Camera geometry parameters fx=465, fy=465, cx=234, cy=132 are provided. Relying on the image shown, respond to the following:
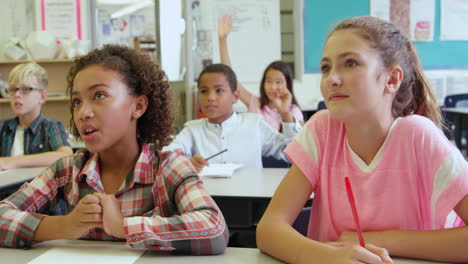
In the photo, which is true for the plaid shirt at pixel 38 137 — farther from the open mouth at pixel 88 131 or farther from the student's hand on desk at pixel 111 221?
the student's hand on desk at pixel 111 221

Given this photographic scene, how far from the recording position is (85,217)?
39.7 inches

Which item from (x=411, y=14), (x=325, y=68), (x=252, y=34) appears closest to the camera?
(x=325, y=68)

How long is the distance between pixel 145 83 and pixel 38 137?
1437 millimetres

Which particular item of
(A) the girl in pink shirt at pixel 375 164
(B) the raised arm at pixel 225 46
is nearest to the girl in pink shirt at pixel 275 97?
(B) the raised arm at pixel 225 46

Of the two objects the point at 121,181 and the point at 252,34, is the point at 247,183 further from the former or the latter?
the point at 252,34

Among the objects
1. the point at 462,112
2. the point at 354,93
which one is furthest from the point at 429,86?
the point at 462,112

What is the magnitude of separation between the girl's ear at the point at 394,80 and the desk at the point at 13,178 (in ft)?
4.98

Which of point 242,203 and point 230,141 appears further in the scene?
point 230,141

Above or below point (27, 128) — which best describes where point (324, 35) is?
above

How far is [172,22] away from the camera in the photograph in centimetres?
485

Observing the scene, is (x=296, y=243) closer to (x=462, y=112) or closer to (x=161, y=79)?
(x=161, y=79)

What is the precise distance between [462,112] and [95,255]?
162 inches

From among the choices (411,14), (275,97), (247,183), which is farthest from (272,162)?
(411,14)

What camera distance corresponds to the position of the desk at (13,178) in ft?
6.26
